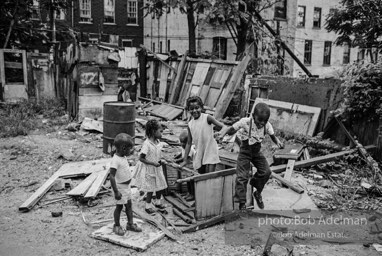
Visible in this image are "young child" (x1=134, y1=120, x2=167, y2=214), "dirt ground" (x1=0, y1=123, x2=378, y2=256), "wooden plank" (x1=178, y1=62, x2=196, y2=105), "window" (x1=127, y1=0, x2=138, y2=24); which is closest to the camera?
"dirt ground" (x1=0, y1=123, x2=378, y2=256)

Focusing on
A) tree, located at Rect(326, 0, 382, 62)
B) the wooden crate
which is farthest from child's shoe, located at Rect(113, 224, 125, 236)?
tree, located at Rect(326, 0, 382, 62)

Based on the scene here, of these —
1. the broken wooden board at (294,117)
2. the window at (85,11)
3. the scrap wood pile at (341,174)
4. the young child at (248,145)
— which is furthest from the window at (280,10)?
the young child at (248,145)

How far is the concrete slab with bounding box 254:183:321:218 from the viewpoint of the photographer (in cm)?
515

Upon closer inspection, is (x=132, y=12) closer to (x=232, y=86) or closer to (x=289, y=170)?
(x=232, y=86)

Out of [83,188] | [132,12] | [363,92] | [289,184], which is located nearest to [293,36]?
[132,12]

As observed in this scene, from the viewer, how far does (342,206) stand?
5570mm

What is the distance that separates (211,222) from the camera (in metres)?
4.80

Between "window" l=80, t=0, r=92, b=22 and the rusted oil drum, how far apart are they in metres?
24.5

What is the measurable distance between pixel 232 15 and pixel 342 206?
970 centimetres

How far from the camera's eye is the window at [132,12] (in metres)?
31.9

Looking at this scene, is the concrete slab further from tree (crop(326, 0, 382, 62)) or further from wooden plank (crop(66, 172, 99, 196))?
tree (crop(326, 0, 382, 62))

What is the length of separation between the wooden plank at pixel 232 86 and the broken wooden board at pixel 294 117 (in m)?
1.70

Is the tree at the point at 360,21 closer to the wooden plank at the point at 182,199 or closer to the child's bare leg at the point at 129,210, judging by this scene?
the wooden plank at the point at 182,199

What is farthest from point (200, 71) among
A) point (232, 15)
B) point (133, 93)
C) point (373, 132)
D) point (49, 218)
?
point (49, 218)
